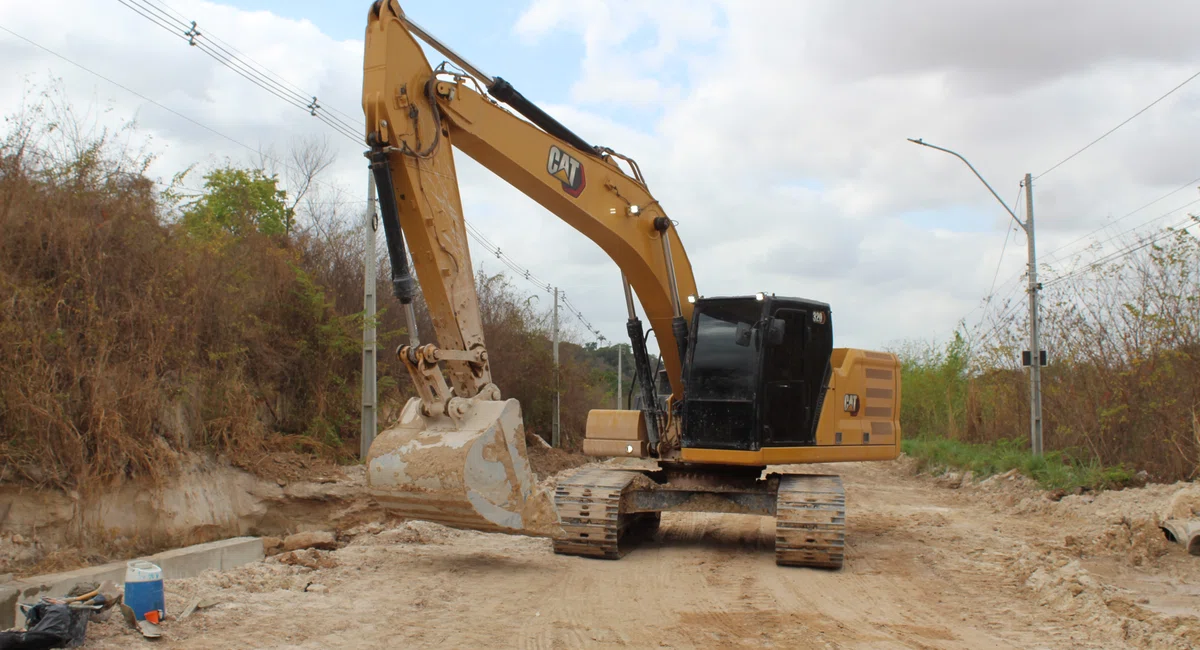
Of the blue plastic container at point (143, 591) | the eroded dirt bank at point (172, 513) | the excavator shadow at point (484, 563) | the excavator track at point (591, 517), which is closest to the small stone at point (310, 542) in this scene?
the excavator shadow at point (484, 563)

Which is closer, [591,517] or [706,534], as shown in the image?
[591,517]

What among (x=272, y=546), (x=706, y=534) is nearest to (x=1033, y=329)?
(x=706, y=534)

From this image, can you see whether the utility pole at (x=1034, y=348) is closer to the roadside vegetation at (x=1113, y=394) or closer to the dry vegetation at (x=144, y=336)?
the roadside vegetation at (x=1113, y=394)

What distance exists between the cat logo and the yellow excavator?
0.02 metres

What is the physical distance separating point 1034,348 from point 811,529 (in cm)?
1094

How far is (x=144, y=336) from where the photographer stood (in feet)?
34.5

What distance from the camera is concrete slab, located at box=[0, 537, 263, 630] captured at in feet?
22.1

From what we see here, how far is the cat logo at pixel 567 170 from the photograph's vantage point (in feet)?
28.2

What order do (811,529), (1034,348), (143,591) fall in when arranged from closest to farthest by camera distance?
(143,591), (811,529), (1034,348)

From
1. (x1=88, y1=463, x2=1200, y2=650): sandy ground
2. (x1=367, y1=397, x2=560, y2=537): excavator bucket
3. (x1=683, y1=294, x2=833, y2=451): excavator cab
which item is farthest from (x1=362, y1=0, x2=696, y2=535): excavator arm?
(x1=683, y1=294, x2=833, y2=451): excavator cab

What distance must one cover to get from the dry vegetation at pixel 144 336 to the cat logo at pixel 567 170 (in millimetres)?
5151

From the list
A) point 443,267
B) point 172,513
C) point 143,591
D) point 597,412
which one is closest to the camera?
point 143,591

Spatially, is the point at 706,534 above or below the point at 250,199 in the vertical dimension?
below

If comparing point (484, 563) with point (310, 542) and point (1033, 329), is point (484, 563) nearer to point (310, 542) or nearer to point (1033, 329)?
point (310, 542)
